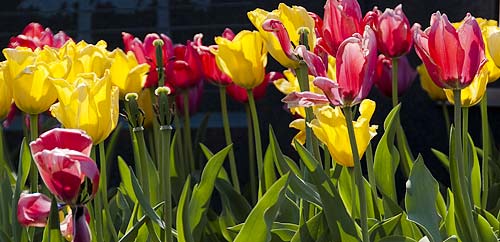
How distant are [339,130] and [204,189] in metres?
0.37

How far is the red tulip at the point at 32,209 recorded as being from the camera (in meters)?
1.18

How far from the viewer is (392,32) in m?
1.77

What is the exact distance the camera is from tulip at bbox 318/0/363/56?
4.87 feet

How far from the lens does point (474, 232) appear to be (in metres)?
1.49

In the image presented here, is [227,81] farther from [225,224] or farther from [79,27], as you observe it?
[79,27]

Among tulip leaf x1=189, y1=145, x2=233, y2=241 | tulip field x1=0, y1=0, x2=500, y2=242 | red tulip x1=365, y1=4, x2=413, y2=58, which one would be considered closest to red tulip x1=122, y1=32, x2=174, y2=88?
tulip field x1=0, y1=0, x2=500, y2=242

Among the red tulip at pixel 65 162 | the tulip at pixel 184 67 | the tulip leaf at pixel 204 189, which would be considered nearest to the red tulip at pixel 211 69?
the tulip at pixel 184 67

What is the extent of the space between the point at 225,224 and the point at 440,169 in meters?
1.51

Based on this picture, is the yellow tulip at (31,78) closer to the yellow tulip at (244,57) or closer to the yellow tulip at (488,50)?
the yellow tulip at (244,57)

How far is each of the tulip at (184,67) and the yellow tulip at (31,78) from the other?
29.2 inches

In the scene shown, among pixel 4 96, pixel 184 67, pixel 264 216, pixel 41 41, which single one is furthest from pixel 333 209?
pixel 184 67

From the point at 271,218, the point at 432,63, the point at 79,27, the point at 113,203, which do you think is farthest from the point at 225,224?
the point at 79,27

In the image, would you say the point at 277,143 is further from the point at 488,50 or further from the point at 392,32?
the point at 488,50

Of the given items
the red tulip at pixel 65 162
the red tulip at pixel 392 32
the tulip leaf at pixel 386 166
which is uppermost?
the red tulip at pixel 392 32
